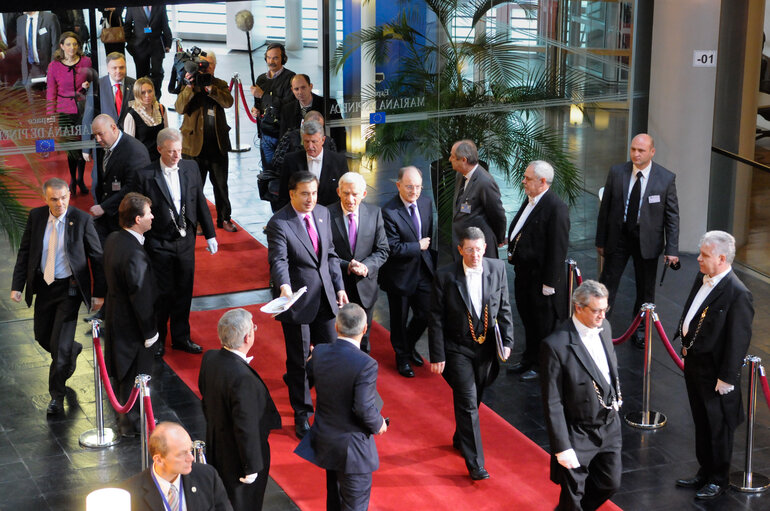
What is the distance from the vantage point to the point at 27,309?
10.6 m

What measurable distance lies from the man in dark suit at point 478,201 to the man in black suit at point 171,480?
3977mm

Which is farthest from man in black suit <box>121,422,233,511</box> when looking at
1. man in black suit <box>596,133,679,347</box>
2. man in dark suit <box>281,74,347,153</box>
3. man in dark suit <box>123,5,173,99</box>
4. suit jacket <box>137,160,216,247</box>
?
man in dark suit <box>123,5,173,99</box>

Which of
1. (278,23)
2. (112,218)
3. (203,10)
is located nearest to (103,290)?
(112,218)

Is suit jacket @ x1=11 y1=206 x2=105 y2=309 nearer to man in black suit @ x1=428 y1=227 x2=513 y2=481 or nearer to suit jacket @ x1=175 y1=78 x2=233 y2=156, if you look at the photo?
man in black suit @ x1=428 y1=227 x2=513 y2=481

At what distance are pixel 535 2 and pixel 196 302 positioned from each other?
4550 millimetres

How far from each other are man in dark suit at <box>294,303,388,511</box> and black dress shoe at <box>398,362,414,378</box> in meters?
2.73

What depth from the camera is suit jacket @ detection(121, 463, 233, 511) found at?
5414 millimetres

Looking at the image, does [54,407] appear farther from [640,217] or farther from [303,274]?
[640,217]

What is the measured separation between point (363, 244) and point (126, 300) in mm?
1808

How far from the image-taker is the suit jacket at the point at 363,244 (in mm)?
8609

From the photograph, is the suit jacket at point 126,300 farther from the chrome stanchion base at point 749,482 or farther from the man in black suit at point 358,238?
the chrome stanchion base at point 749,482

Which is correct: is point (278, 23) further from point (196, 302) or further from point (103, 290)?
point (103, 290)

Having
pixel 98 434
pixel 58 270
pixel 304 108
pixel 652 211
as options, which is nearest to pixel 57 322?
pixel 58 270

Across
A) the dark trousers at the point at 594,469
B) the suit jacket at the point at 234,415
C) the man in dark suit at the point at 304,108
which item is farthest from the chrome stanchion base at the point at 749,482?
the man in dark suit at the point at 304,108
